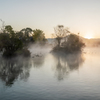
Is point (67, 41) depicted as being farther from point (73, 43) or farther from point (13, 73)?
point (13, 73)

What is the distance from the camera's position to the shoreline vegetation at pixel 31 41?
50.4 meters

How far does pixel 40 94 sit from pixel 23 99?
1.80 metres

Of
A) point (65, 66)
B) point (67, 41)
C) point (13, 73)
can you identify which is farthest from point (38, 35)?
point (13, 73)

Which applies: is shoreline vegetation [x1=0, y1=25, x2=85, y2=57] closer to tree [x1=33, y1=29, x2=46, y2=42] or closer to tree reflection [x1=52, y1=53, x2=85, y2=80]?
tree [x1=33, y1=29, x2=46, y2=42]

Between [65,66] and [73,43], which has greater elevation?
[73,43]

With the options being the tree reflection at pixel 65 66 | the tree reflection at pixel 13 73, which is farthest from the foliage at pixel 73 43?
the tree reflection at pixel 13 73

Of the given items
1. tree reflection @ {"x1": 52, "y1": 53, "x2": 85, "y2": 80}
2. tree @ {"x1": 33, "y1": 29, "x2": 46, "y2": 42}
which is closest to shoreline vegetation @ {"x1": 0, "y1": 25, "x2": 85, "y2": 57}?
tree @ {"x1": 33, "y1": 29, "x2": 46, "y2": 42}

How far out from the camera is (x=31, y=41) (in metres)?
124

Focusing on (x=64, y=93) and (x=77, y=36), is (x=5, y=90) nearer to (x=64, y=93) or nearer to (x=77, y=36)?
(x=64, y=93)

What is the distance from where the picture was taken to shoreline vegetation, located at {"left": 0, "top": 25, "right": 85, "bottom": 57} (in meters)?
50.4

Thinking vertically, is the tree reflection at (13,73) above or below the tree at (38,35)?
below

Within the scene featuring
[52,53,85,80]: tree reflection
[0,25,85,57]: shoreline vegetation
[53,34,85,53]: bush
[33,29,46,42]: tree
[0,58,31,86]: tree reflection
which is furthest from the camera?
[33,29,46,42]: tree

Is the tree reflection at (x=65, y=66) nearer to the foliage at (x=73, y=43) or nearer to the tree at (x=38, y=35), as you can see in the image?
the foliage at (x=73, y=43)

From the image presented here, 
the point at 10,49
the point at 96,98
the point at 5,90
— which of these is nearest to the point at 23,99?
the point at 5,90
